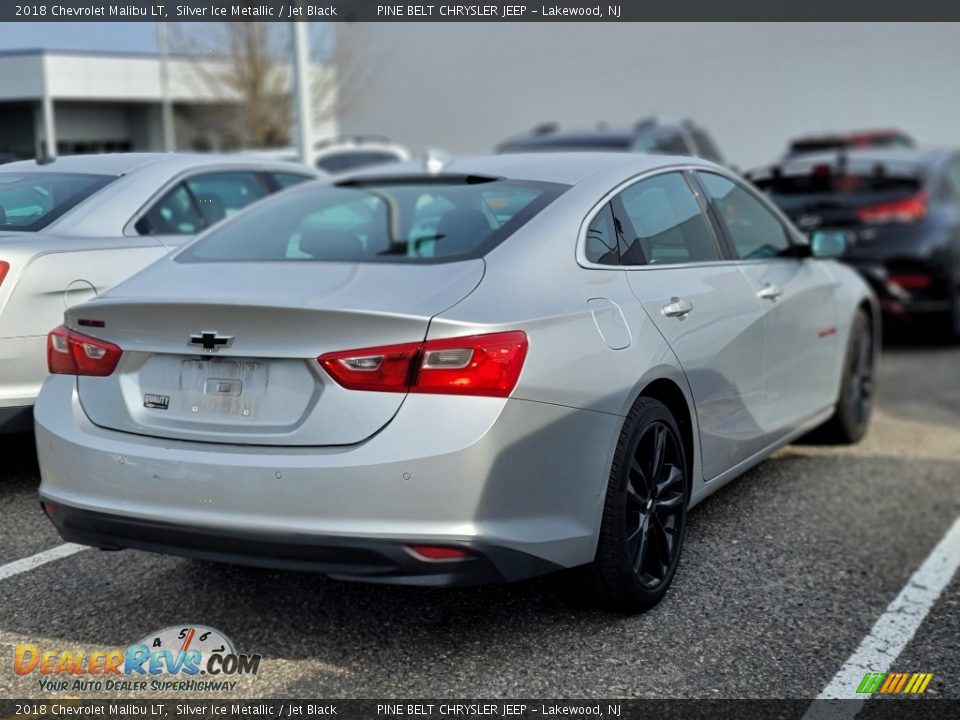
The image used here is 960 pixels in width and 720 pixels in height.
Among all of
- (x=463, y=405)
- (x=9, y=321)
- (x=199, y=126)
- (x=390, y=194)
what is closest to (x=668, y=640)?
(x=463, y=405)

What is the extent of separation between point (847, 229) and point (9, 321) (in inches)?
283

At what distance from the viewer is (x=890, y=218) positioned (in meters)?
9.79

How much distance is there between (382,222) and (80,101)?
12.8 feet

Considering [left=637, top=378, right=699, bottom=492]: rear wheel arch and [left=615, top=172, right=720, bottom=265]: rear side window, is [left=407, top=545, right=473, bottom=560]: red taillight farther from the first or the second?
[left=615, top=172, right=720, bottom=265]: rear side window

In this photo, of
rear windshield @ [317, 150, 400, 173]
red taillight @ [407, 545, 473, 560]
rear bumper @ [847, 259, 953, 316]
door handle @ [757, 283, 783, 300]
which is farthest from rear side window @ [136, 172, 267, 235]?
rear windshield @ [317, 150, 400, 173]

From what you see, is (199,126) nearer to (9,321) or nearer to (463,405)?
(9,321)

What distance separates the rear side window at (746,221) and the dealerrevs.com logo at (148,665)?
9.06 ft

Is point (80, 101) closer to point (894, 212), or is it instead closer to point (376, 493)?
point (376, 493)

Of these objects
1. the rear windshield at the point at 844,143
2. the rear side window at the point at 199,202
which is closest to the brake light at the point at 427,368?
the rear side window at the point at 199,202

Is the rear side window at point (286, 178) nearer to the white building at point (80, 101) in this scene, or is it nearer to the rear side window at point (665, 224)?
the white building at point (80, 101)

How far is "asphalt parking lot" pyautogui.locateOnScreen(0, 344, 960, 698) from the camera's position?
353 centimetres

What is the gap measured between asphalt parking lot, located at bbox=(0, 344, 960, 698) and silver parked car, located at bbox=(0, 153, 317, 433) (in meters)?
0.37
